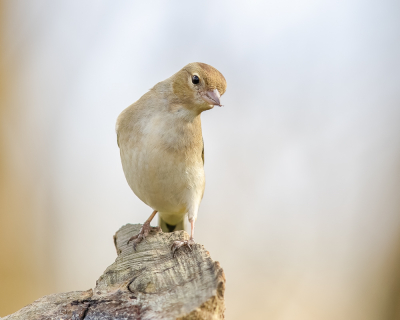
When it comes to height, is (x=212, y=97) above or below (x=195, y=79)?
below

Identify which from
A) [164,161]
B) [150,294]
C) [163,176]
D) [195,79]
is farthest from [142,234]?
[195,79]

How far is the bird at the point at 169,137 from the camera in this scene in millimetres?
2867

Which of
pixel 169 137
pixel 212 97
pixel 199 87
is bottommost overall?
pixel 169 137

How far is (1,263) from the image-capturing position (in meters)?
5.88

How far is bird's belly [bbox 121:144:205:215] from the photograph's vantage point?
9.48 feet

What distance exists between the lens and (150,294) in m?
1.84

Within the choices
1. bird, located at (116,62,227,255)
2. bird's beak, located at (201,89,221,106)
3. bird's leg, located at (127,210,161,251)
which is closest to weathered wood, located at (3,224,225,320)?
→ bird's leg, located at (127,210,161,251)

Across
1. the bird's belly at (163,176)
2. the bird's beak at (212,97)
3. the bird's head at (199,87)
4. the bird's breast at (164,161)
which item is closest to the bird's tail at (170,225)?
the bird's belly at (163,176)

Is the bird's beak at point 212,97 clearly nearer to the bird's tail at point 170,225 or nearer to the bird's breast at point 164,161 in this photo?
the bird's breast at point 164,161

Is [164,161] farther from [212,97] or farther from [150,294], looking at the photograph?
[150,294]

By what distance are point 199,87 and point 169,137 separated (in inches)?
17.3

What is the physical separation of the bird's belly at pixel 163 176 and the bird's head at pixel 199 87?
430 mm

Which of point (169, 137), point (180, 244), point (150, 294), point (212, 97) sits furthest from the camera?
point (169, 137)

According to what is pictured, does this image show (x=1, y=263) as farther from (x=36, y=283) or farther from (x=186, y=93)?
(x=186, y=93)
